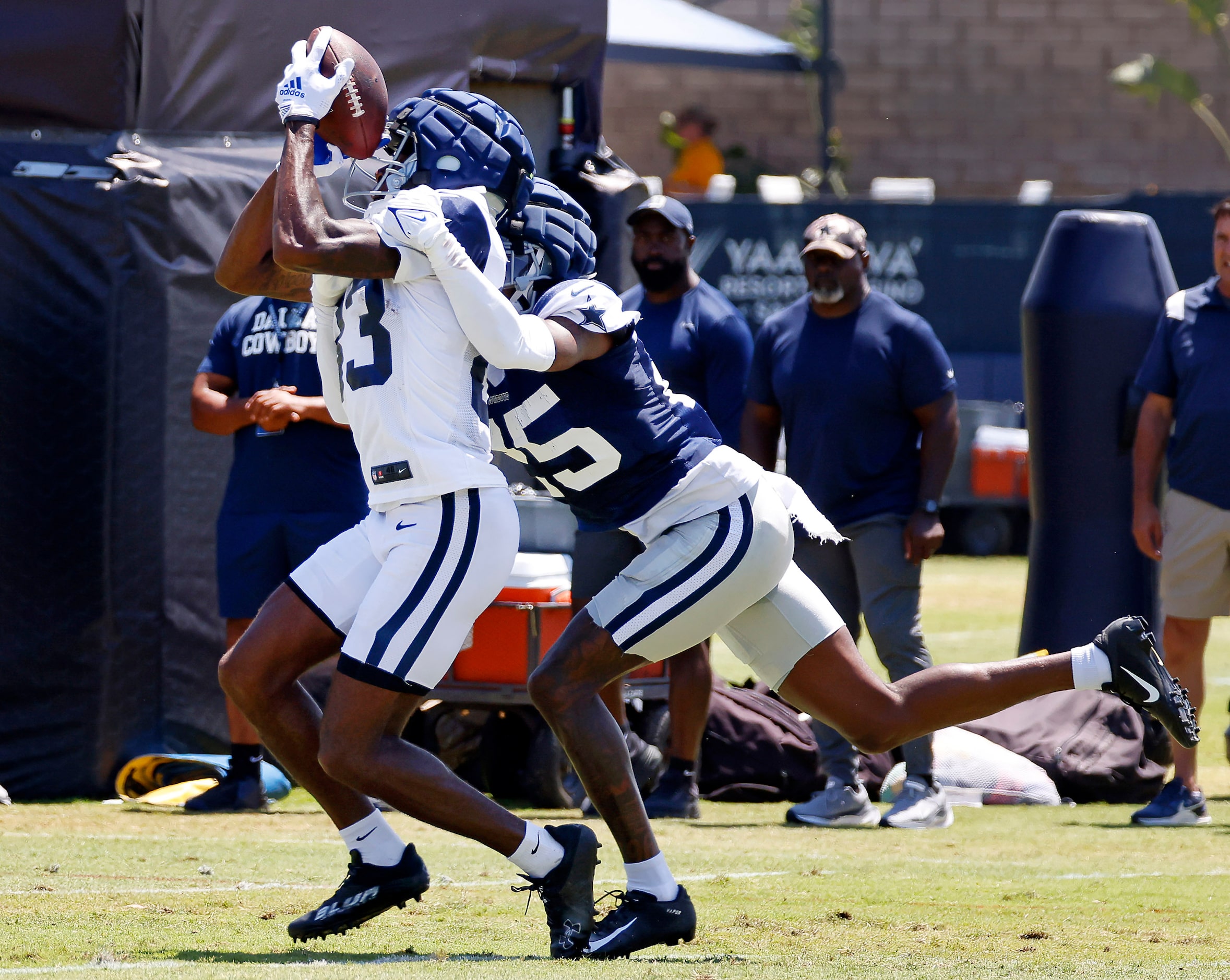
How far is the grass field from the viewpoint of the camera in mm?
4738

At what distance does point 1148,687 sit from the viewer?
5.33m

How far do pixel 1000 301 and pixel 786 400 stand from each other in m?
10.8

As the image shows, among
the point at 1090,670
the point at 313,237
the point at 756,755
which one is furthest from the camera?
the point at 756,755

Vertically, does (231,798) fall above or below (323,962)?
below

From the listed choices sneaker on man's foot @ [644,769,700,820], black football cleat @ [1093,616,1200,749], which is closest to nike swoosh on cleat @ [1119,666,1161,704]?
black football cleat @ [1093,616,1200,749]

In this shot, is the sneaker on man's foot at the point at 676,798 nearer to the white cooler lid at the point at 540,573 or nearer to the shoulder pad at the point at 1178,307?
the white cooler lid at the point at 540,573

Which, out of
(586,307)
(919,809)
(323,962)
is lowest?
(919,809)

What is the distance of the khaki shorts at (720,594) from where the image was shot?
16.2 feet

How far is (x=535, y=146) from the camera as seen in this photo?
9719mm

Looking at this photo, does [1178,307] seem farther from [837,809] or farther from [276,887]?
[276,887]

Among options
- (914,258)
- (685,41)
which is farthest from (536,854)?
(685,41)

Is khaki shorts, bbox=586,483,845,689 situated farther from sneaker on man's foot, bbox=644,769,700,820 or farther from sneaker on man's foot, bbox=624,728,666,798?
sneaker on man's foot, bbox=624,728,666,798

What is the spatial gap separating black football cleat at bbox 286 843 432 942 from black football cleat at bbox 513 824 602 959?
0.27 metres

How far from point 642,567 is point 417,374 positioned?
0.73 metres
